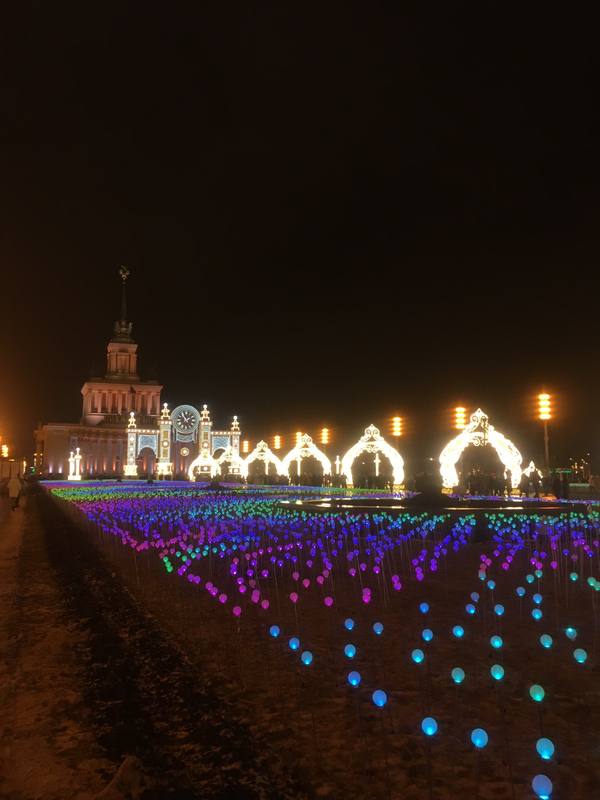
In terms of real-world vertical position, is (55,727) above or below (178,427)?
below

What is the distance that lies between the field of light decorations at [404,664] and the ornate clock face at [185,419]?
72.4m

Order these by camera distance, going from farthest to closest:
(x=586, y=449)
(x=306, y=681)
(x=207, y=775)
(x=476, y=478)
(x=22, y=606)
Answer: (x=586, y=449), (x=476, y=478), (x=22, y=606), (x=306, y=681), (x=207, y=775)

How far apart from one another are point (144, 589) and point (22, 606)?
1988 millimetres

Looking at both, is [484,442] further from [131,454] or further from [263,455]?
[131,454]

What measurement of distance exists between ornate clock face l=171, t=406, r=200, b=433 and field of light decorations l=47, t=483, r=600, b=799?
7238 cm

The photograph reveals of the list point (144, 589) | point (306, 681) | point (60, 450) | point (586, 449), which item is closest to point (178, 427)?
point (60, 450)

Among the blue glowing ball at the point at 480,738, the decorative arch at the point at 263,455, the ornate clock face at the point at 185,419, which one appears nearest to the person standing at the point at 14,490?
the decorative arch at the point at 263,455

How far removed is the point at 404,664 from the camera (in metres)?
6.39

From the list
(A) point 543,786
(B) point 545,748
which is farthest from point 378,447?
(A) point 543,786

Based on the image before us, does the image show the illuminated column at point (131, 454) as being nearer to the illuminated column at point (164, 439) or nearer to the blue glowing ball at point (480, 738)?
the illuminated column at point (164, 439)

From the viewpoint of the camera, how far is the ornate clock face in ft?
280

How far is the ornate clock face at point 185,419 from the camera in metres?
85.4

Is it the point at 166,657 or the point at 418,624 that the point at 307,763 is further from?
the point at 418,624

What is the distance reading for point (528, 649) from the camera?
688 cm
